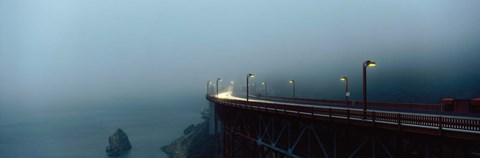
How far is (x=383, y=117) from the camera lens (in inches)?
737

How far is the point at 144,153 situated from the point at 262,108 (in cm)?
9309

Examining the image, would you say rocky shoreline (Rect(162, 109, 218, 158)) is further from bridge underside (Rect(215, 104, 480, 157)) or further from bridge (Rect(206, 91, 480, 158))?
bridge (Rect(206, 91, 480, 158))

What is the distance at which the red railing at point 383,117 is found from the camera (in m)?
15.7

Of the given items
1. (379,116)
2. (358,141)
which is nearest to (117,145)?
(358,141)

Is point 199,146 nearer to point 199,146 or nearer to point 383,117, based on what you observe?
point 199,146

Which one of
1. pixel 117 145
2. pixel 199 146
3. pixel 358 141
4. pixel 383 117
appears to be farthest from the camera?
pixel 117 145

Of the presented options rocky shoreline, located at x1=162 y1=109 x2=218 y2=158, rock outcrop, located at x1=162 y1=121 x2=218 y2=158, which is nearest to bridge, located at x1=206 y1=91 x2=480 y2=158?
rocky shoreline, located at x1=162 y1=109 x2=218 y2=158

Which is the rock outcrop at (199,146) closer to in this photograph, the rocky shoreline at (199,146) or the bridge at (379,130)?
the rocky shoreline at (199,146)

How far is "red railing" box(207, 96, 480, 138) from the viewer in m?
15.7

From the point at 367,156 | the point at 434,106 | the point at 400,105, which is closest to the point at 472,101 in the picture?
the point at 434,106

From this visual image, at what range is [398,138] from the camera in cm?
1848

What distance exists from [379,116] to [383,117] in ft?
0.78

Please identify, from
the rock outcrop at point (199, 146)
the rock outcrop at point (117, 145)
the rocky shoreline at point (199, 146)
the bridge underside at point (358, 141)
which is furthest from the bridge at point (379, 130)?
the rock outcrop at point (117, 145)

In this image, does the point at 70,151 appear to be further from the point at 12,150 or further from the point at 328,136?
the point at 328,136
